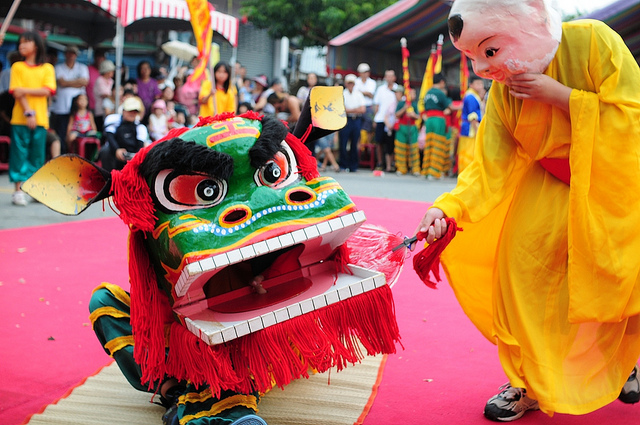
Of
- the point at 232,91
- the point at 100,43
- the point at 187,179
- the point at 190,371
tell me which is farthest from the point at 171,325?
the point at 100,43

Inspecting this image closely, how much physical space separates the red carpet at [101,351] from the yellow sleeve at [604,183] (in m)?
0.47

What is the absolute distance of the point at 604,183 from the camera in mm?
1944

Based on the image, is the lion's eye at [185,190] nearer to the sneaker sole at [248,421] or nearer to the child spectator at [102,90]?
the sneaker sole at [248,421]

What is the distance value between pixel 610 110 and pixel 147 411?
168 cm

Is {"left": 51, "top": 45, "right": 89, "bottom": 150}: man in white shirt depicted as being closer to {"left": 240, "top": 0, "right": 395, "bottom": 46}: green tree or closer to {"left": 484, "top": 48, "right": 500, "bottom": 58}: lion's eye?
{"left": 484, "top": 48, "right": 500, "bottom": 58}: lion's eye

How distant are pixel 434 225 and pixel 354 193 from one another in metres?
6.17

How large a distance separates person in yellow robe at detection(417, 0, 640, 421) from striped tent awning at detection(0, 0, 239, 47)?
8.17 m

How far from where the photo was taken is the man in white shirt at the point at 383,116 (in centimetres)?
1148

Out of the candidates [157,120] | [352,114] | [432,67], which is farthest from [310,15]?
[157,120]

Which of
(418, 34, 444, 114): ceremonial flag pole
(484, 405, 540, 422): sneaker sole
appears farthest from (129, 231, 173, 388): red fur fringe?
(418, 34, 444, 114): ceremonial flag pole

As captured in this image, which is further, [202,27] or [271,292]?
[202,27]

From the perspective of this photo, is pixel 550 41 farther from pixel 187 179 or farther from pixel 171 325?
pixel 171 325

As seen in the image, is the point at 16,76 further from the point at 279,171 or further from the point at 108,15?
the point at 279,171

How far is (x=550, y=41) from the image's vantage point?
6.28ft
